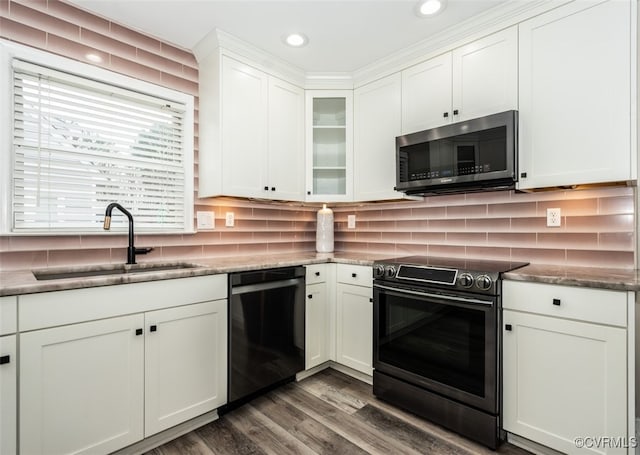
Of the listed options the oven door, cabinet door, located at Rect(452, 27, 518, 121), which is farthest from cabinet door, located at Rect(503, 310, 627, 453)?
cabinet door, located at Rect(452, 27, 518, 121)

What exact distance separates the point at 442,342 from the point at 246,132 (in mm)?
1973

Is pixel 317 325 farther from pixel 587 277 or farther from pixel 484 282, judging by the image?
pixel 587 277

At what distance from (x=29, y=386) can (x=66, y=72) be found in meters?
1.71

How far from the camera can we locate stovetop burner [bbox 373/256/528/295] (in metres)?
1.74

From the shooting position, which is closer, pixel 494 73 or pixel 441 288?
pixel 441 288

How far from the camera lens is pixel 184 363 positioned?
1.83 m

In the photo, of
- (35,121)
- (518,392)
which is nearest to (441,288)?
(518,392)

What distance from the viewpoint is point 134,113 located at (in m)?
2.24

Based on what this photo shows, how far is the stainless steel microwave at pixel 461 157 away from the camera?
195cm

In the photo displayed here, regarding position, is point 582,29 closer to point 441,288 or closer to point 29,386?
point 441,288

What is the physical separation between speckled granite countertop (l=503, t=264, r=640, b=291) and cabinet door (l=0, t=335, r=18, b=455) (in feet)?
7.41

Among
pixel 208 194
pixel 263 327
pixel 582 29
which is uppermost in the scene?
pixel 582 29

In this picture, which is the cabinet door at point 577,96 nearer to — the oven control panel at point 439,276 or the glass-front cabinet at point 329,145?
the oven control panel at point 439,276

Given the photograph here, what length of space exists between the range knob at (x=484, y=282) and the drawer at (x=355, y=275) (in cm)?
77
